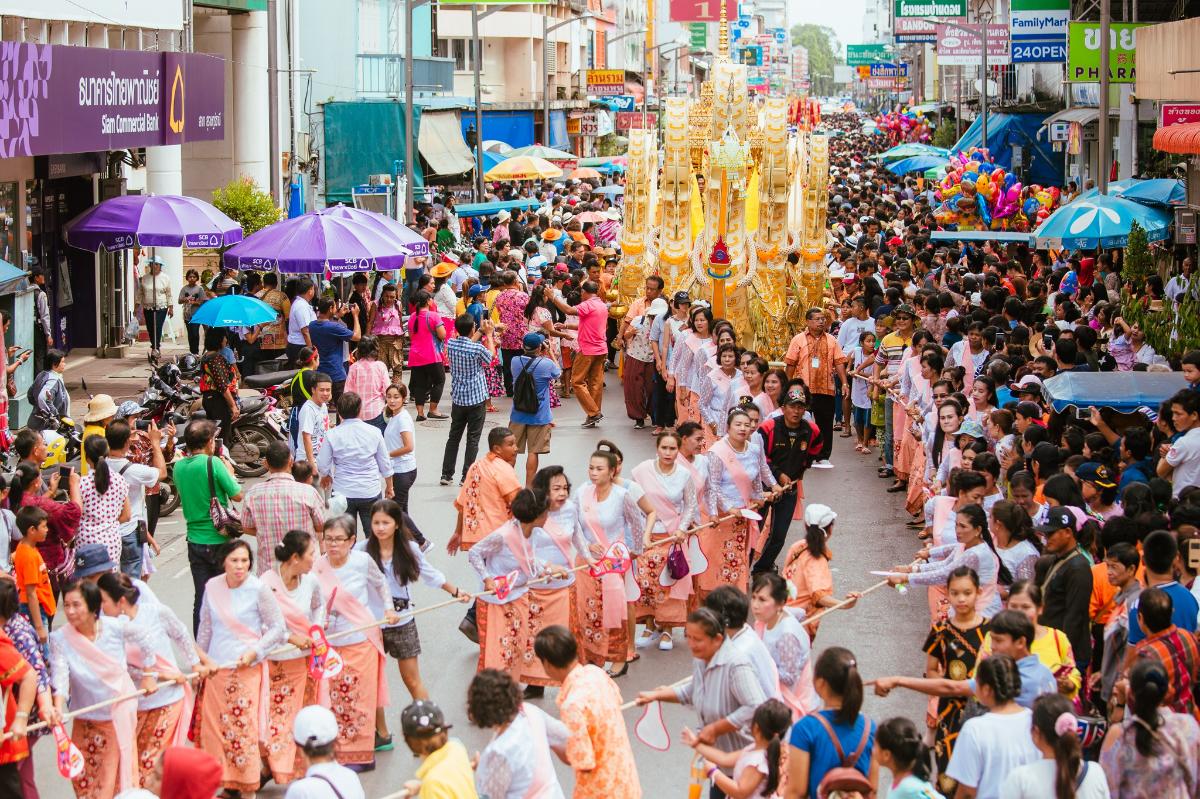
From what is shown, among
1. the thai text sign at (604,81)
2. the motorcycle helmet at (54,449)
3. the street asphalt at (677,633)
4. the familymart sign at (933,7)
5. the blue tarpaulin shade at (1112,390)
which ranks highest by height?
the familymart sign at (933,7)

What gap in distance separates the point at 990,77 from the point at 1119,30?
2601cm

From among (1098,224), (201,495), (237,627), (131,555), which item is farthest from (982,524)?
(1098,224)

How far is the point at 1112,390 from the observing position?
11773 millimetres

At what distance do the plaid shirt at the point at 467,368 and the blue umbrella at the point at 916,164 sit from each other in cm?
2750

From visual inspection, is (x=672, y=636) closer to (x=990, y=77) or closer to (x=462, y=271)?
(x=462, y=271)

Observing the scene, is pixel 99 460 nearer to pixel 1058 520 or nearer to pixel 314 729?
pixel 314 729

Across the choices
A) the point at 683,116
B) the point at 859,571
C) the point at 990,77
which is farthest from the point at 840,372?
the point at 990,77

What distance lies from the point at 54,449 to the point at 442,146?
2828 centimetres

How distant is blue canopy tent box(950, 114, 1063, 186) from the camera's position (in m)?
40.3

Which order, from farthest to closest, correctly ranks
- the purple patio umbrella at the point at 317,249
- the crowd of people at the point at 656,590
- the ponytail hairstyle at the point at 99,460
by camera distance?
the purple patio umbrella at the point at 317,249 < the ponytail hairstyle at the point at 99,460 < the crowd of people at the point at 656,590

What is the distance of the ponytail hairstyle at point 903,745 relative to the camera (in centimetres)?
599

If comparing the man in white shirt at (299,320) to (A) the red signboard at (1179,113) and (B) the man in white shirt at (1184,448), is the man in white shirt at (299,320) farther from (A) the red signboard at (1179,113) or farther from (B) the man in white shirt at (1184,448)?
(B) the man in white shirt at (1184,448)

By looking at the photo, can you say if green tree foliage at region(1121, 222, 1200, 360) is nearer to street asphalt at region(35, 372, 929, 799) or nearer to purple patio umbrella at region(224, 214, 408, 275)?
street asphalt at region(35, 372, 929, 799)

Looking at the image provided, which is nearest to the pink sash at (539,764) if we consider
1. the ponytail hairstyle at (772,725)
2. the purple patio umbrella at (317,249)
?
the ponytail hairstyle at (772,725)
